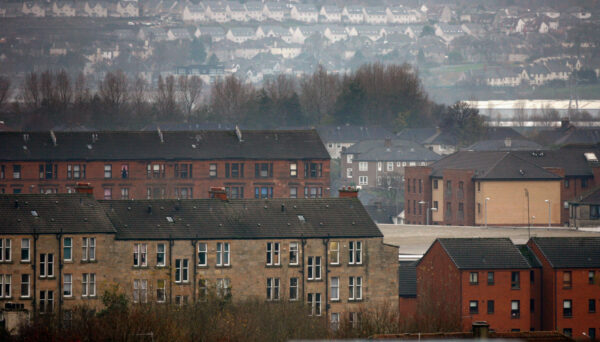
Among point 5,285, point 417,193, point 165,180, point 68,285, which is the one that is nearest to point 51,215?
point 68,285

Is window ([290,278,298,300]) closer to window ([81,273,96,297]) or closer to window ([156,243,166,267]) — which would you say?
window ([156,243,166,267])

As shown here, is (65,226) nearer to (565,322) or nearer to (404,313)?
(404,313)

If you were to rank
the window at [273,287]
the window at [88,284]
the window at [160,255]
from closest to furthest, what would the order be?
the window at [88,284], the window at [160,255], the window at [273,287]

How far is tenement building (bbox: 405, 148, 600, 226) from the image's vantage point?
416 ft

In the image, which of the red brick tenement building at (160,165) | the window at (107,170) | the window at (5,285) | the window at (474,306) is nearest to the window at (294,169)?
the red brick tenement building at (160,165)

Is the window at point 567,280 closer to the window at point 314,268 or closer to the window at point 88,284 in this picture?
the window at point 314,268

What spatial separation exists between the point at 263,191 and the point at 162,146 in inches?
393

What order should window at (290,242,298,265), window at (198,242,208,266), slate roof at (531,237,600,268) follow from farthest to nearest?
slate roof at (531,237,600,268) < window at (290,242,298,265) < window at (198,242,208,266)

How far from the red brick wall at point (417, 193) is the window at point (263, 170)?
17919 millimetres

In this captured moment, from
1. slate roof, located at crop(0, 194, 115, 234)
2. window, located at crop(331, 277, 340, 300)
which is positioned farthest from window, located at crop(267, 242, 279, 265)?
slate roof, located at crop(0, 194, 115, 234)

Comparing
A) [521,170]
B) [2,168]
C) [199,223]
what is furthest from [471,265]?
[2,168]

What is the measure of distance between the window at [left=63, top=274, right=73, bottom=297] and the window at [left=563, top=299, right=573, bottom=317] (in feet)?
86.5

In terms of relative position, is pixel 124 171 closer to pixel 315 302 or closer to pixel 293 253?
pixel 293 253

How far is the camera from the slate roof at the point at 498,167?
128750mm
